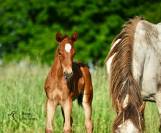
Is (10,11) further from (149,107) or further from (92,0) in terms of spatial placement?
(149,107)

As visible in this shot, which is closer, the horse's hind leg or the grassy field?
the horse's hind leg

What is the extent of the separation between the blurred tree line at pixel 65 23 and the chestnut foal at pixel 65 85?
59.3ft

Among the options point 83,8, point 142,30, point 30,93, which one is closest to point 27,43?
point 83,8

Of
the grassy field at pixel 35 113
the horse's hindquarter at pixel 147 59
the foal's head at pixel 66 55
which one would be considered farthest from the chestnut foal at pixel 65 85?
the horse's hindquarter at pixel 147 59

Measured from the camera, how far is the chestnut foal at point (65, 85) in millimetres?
7779

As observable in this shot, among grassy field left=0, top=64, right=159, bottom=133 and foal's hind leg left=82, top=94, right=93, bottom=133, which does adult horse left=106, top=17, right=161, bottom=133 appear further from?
grassy field left=0, top=64, right=159, bottom=133

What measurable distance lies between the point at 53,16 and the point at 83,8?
4.66 ft

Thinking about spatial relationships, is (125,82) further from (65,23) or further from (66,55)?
(65,23)

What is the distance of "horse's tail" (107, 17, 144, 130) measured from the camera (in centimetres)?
687

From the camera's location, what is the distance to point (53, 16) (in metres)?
28.7

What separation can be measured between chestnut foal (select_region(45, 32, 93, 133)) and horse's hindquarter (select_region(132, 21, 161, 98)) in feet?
2.68

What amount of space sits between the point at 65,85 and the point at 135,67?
3.45 ft

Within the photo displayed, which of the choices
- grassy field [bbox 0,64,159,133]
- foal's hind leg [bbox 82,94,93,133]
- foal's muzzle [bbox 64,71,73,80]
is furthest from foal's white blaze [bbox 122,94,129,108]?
grassy field [bbox 0,64,159,133]

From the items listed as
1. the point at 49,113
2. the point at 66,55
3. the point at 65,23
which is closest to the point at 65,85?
the point at 49,113
